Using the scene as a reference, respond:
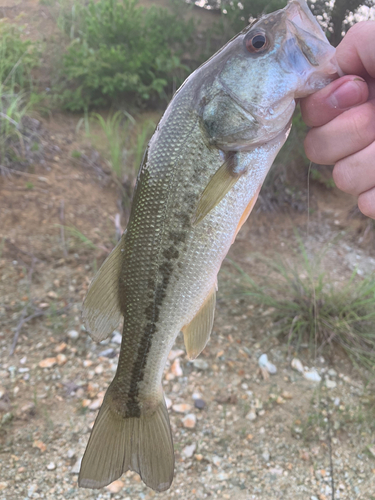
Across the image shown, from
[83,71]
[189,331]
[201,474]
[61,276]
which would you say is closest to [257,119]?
[189,331]

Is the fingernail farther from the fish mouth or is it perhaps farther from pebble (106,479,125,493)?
pebble (106,479,125,493)

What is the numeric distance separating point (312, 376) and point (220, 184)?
209 cm

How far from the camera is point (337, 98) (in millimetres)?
1345

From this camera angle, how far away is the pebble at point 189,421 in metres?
2.45

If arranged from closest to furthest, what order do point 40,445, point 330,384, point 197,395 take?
point 40,445 < point 197,395 < point 330,384

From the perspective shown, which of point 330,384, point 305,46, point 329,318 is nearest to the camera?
point 305,46

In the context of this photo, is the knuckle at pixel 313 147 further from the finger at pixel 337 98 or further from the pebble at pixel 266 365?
the pebble at pixel 266 365

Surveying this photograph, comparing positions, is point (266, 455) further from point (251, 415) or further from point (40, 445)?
point (40, 445)

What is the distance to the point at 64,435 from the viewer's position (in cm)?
234

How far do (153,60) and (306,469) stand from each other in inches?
190

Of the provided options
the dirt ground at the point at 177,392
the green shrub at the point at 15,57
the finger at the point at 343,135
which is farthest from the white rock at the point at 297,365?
the green shrub at the point at 15,57

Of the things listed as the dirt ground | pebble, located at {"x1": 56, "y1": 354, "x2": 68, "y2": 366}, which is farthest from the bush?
pebble, located at {"x1": 56, "y1": 354, "x2": 68, "y2": 366}

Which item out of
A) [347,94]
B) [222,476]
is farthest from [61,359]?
[347,94]

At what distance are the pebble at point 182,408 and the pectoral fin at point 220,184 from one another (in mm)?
1717
